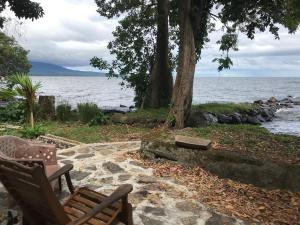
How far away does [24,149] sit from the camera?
5.27 m

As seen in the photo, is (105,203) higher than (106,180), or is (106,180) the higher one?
(105,203)

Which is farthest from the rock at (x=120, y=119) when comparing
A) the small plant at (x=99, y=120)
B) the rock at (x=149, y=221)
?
the rock at (x=149, y=221)

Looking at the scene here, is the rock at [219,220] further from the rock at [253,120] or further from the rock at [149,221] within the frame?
the rock at [253,120]

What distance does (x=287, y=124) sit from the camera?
980 inches

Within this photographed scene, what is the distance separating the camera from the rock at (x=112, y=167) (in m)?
6.61

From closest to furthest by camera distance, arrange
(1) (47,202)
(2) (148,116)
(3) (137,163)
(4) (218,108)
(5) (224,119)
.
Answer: (1) (47,202) < (3) (137,163) < (2) (148,116) < (5) (224,119) < (4) (218,108)

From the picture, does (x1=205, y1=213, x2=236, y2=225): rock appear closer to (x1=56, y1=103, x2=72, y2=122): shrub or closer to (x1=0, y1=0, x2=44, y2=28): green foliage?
(x1=0, y1=0, x2=44, y2=28): green foliage

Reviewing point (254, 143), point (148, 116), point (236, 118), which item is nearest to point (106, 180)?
point (254, 143)

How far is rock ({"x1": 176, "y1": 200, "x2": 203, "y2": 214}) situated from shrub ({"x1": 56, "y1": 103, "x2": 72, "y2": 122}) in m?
10.2

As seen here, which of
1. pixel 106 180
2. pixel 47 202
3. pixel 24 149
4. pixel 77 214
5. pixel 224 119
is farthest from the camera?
pixel 224 119

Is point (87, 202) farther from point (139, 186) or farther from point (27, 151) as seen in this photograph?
point (139, 186)

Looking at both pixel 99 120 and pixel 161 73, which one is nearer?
pixel 99 120

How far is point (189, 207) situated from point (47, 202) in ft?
8.11

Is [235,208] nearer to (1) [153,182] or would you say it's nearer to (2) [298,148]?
(1) [153,182]
